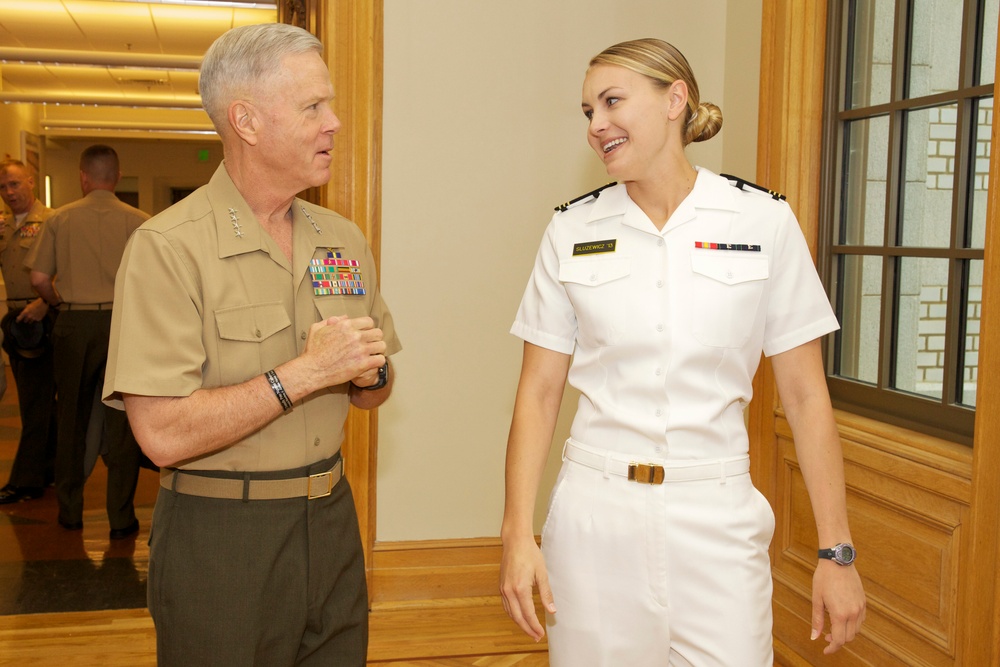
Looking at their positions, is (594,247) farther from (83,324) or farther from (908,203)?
(83,324)

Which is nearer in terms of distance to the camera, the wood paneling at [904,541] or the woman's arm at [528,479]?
the woman's arm at [528,479]

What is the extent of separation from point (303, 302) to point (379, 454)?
187 cm

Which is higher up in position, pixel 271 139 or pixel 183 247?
pixel 271 139

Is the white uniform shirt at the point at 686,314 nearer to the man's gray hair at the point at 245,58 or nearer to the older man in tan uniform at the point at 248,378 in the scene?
Answer: the older man in tan uniform at the point at 248,378

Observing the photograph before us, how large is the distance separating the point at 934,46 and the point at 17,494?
509cm

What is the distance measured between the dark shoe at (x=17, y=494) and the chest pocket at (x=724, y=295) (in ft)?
16.0

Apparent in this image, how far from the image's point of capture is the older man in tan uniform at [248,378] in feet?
5.17

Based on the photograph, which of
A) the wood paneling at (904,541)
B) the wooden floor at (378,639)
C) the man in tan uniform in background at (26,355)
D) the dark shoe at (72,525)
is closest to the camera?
the wood paneling at (904,541)

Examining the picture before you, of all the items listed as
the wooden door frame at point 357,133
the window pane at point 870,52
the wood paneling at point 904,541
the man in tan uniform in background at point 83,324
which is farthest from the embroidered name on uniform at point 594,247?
the man in tan uniform in background at point 83,324

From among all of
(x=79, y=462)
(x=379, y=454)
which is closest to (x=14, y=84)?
(x=79, y=462)

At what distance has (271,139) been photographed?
1.72 metres

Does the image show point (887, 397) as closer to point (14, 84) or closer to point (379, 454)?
point (379, 454)

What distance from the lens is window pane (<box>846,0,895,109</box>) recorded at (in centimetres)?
292

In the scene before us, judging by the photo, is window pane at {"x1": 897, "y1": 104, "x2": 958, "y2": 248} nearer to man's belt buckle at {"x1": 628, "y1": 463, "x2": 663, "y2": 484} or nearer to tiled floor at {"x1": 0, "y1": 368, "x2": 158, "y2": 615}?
man's belt buckle at {"x1": 628, "y1": 463, "x2": 663, "y2": 484}
